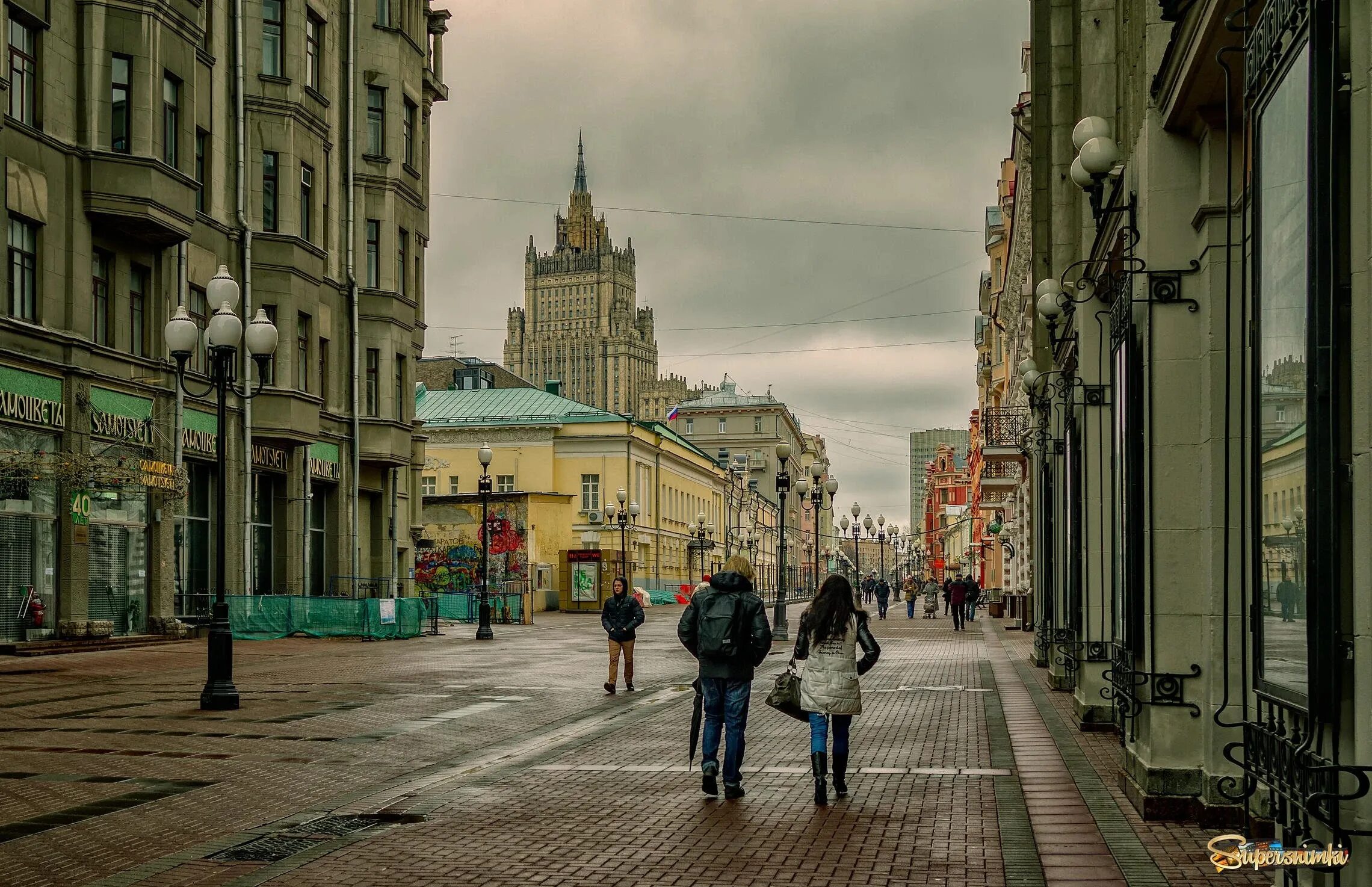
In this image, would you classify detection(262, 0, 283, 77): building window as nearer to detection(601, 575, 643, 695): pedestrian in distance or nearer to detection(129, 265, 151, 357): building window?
detection(129, 265, 151, 357): building window

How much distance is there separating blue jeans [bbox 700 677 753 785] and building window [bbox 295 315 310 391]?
1175 inches

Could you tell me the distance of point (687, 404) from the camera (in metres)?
174

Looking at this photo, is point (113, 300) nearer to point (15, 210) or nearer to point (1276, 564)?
point (15, 210)

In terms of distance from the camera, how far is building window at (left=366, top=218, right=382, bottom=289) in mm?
44281

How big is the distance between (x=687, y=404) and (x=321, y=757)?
161 metres

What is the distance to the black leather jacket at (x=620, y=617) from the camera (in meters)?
21.1

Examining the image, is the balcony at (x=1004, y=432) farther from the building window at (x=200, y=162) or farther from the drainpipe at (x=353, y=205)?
the building window at (x=200, y=162)

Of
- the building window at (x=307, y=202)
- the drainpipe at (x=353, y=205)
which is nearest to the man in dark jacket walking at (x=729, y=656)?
the building window at (x=307, y=202)

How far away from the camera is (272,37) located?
38219 millimetres

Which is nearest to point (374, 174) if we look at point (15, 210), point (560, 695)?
point (15, 210)

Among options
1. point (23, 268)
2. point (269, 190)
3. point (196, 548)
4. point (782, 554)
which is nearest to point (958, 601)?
point (782, 554)

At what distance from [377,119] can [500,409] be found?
41.8m

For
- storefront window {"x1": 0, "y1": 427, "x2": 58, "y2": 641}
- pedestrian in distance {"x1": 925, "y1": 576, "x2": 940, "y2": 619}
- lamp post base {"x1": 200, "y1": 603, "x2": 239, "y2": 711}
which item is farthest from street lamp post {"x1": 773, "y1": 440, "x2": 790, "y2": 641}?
pedestrian in distance {"x1": 925, "y1": 576, "x2": 940, "y2": 619}

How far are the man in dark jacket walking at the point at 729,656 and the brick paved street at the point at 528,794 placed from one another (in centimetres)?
36
